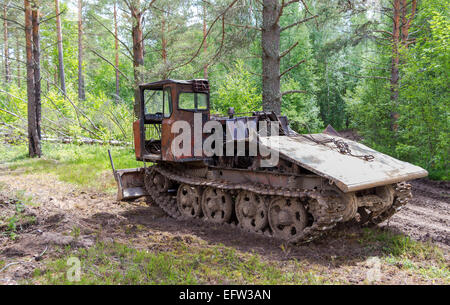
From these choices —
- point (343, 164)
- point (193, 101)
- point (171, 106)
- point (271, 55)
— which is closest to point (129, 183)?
point (171, 106)

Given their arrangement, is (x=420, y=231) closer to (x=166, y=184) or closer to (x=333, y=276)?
(x=333, y=276)

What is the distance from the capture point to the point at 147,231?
6.51 m

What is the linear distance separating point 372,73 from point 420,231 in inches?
446

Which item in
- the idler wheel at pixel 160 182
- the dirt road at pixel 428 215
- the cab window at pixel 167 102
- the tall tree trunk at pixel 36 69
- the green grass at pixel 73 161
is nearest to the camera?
the dirt road at pixel 428 215

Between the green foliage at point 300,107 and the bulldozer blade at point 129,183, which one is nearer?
the bulldozer blade at point 129,183

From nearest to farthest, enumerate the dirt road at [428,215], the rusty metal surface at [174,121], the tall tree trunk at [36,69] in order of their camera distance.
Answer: the dirt road at [428,215] → the rusty metal surface at [174,121] → the tall tree trunk at [36,69]

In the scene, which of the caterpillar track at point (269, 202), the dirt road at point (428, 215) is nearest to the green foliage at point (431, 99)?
the dirt road at point (428, 215)

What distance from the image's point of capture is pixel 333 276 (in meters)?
4.55

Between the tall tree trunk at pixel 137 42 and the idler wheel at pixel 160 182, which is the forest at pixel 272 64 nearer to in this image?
the tall tree trunk at pixel 137 42

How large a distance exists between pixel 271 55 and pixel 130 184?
17.8ft

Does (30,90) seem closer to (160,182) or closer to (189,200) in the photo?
(160,182)

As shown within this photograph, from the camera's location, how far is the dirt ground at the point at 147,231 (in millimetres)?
4930

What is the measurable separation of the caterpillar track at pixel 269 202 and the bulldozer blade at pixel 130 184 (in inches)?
9.8
